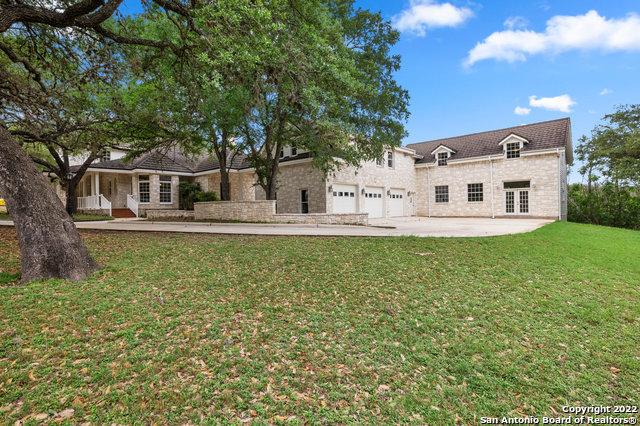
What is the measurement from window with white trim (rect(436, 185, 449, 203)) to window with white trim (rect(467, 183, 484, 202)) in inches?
65.0

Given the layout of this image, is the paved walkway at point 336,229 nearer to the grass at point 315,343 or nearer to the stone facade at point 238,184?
the grass at point 315,343

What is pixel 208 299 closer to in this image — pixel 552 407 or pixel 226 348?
pixel 226 348

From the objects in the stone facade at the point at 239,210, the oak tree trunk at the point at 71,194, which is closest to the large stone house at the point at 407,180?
the oak tree trunk at the point at 71,194

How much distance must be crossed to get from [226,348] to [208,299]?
1.55 m

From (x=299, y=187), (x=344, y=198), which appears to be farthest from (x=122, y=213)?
(x=344, y=198)

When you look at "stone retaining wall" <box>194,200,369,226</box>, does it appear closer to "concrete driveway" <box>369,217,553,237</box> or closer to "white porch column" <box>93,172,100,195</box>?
"concrete driveway" <box>369,217,553,237</box>

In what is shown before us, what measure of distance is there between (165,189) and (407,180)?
754 inches

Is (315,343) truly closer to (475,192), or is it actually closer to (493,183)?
(493,183)

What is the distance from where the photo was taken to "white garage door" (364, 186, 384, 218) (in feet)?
75.2

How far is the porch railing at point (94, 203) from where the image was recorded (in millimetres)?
23533

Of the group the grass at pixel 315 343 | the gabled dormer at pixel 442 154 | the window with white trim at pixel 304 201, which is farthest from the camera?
the gabled dormer at pixel 442 154

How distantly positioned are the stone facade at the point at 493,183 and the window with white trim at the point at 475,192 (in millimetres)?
214

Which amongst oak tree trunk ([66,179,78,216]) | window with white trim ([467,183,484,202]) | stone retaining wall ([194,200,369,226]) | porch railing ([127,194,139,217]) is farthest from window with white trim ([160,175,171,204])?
window with white trim ([467,183,484,202])

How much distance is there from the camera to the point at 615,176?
23594 millimetres
